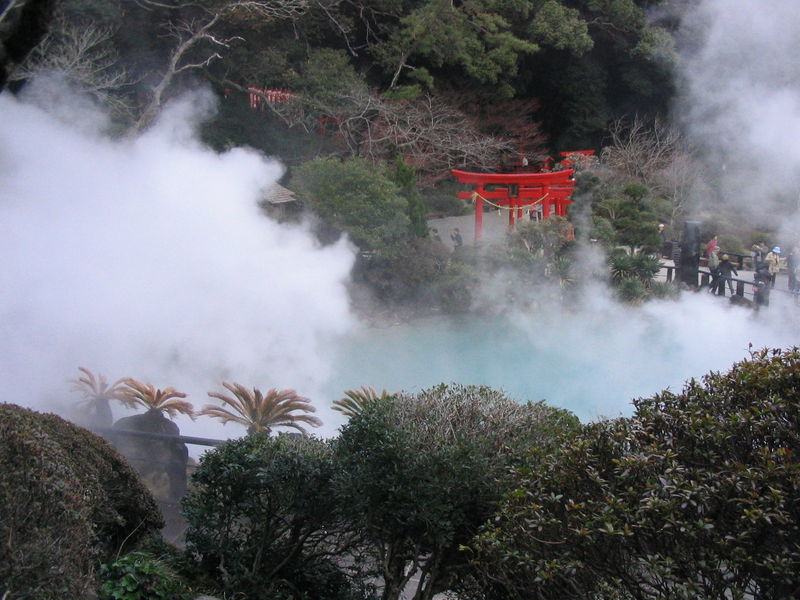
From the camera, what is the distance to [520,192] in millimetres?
12477

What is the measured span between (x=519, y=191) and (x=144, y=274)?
6.62m

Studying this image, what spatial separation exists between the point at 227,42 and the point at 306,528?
9775 millimetres

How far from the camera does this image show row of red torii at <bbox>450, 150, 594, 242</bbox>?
12.1 meters

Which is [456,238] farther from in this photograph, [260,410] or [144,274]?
[260,410]

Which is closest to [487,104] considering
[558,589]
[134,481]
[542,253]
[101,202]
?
[542,253]

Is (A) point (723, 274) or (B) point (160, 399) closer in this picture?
(B) point (160, 399)

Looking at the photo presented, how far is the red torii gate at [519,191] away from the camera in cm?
1208

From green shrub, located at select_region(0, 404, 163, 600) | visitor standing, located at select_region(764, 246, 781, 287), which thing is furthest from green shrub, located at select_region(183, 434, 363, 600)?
visitor standing, located at select_region(764, 246, 781, 287)

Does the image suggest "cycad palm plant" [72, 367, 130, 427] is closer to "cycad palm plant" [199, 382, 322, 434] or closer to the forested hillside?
"cycad palm plant" [199, 382, 322, 434]

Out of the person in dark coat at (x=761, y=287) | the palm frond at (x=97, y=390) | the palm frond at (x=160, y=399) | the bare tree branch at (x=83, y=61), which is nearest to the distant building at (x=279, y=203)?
the bare tree branch at (x=83, y=61)

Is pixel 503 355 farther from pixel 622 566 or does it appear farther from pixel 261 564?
pixel 622 566

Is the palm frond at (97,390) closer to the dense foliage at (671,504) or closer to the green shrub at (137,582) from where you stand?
the green shrub at (137,582)

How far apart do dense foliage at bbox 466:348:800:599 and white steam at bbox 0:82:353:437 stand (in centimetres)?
513

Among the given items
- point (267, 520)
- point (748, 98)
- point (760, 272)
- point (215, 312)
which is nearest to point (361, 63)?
point (215, 312)
